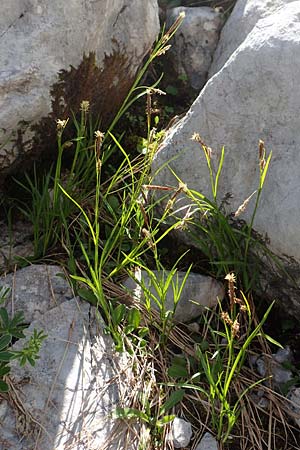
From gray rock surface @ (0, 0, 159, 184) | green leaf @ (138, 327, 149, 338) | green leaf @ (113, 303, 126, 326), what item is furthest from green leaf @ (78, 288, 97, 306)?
gray rock surface @ (0, 0, 159, 184)

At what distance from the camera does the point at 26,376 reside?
238 cm

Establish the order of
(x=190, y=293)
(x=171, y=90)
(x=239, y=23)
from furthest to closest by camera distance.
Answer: (x=171, y=90)
(x=239, y=23)
(x=190, y=293)

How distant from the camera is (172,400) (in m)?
2.39

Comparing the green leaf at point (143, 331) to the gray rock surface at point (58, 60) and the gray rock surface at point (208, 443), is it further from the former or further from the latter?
the gray rock surface at point (58, 60)

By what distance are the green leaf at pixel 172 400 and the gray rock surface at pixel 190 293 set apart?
0.39 m

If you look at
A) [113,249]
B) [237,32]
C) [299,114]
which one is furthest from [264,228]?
[237,32]

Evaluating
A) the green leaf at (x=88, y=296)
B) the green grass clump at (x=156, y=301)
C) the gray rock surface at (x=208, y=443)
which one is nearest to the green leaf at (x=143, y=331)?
the green grass clump at (x=156, y=301)

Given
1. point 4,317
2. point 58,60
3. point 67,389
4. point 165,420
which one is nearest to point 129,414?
point 165,420

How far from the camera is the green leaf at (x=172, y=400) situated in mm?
2368

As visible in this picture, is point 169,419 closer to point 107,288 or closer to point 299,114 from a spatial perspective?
point 107,288

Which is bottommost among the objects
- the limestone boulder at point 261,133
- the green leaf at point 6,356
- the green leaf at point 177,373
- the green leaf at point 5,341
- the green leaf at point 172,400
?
the green leaf at point 172,400

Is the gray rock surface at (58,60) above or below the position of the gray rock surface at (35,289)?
above

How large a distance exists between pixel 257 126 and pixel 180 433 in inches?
48.7

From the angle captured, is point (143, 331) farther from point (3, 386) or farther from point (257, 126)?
point (257, 126)
